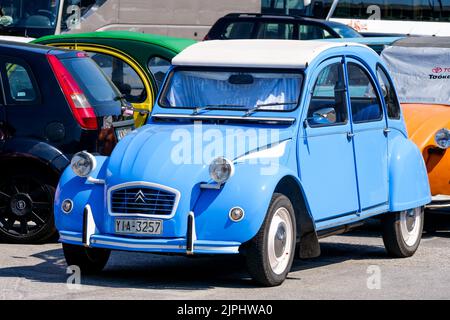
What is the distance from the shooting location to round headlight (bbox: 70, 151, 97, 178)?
9.62 meters

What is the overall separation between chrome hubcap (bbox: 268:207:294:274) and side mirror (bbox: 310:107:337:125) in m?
1.05

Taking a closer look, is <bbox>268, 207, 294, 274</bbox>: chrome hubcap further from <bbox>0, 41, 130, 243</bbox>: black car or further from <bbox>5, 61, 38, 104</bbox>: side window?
<bbox>5, 61, 38, 104</bbox>: side window

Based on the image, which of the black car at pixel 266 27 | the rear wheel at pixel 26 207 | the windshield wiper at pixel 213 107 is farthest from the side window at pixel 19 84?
the black car at pixel 266 27

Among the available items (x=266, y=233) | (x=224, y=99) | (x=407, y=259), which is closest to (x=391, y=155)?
(x=407, y=259)

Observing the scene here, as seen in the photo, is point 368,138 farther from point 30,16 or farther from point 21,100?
point 30,16

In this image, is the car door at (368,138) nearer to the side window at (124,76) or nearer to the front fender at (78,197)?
the front fender at (78,197)

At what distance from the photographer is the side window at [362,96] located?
1090 cm

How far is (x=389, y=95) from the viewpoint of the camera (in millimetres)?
11641

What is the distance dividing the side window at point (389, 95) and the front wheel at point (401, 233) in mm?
885

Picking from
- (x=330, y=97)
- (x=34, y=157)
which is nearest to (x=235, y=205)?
(x=330, y=97)

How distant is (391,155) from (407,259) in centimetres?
91

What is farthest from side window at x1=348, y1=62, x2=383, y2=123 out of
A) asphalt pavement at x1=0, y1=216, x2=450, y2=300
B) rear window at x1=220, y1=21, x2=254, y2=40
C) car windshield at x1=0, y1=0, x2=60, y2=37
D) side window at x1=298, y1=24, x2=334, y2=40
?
car windshield at x1=0, y1=0, x2=60, y2=37

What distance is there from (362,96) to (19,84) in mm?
3114

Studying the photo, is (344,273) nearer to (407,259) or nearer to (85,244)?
(407,259)
